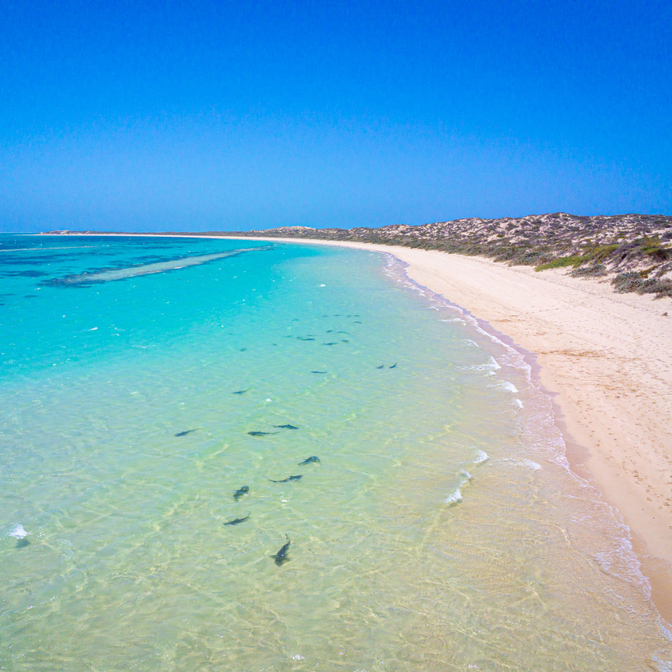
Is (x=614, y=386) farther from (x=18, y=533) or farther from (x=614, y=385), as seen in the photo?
(x=18, y=533)

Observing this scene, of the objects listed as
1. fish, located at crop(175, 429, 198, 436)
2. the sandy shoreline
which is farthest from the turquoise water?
the sandy shoreline

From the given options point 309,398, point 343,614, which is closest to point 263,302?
point 309,398

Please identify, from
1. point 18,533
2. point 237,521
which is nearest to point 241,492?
point 237,521

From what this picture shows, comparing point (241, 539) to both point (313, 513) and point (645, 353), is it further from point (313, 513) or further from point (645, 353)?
point (645, 353)

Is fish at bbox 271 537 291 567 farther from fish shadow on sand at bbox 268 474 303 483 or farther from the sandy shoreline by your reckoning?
the sandy shoreline

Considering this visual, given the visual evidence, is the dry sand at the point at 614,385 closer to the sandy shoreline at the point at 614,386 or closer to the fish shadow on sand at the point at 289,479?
the sandy shoreline at the point at 614,386

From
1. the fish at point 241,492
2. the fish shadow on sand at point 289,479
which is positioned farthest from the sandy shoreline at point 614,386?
the fish at point 241,492
